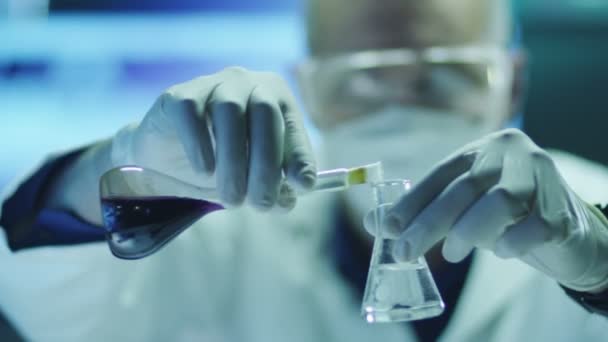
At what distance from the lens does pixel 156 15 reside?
1966mm

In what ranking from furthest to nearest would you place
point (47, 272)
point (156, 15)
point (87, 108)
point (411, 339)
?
1. point (156, 15)
2. point (87, 108)
3. point (411, 339)
4. point (47, 272)

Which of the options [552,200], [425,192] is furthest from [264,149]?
[552,200]

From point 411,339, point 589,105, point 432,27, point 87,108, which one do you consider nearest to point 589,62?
point 589,105

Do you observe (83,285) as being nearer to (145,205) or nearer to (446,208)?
(145,205)

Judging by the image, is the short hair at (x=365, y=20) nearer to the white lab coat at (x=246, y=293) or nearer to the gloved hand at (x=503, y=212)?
the white lab coat at (x=246, y=293)

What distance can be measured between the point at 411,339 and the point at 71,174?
0.67 metres

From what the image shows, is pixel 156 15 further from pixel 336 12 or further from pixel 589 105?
pixel 589 105

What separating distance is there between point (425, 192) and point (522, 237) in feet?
0.32

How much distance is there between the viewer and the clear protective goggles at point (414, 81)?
1.45 metres

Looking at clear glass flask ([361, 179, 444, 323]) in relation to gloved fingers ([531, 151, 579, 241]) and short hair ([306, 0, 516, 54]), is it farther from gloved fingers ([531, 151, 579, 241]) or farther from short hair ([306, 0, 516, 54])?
short hair ([306, 0, 516, 54])

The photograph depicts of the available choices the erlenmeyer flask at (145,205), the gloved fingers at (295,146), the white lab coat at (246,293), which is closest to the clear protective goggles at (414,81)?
the white lab coat at (246,293)

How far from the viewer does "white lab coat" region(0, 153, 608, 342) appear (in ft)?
3.55

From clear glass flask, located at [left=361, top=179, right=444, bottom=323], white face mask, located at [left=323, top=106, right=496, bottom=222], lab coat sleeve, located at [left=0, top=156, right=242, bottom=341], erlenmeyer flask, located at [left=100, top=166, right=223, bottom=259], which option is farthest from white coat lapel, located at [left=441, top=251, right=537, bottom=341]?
erlenmeyer flask, located at [left=100, top=166, right=223, bottom=259]

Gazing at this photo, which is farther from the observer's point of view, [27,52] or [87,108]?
[27,52]
